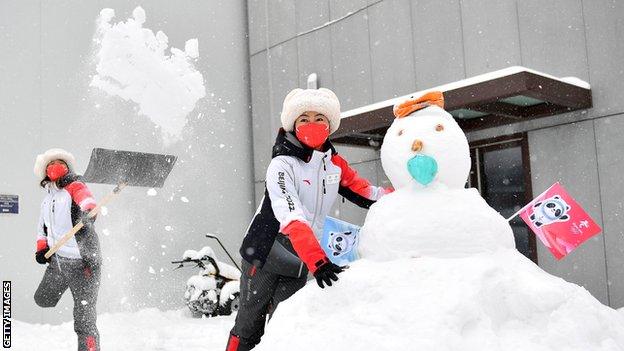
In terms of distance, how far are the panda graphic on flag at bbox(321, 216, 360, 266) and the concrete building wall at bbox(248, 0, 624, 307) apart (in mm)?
5363

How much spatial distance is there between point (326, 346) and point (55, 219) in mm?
3583

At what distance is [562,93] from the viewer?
720 centimetres

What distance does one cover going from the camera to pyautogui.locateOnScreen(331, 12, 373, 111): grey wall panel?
10.4m

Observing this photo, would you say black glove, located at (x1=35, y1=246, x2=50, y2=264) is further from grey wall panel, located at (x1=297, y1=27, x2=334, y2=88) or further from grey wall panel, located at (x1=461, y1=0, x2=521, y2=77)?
grey wall panel, located at (x1=297, y1=27, x2=334, y2=88)

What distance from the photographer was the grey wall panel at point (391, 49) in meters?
9.75

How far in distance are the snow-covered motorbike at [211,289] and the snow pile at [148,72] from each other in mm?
2656

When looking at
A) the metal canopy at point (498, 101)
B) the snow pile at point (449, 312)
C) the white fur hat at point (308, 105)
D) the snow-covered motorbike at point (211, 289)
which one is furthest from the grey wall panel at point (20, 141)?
the snow pile at point (449, 312)

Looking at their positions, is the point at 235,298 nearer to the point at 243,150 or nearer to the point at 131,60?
the point at 243,150

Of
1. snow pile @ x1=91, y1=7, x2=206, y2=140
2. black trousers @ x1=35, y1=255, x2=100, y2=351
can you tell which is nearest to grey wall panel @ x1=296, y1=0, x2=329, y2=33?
snow pile @ x1=91, y1=7, x2=206, y2=140

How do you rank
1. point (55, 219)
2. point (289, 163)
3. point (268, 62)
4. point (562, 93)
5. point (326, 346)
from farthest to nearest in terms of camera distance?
point (268, 62) < point (562, 93) < point (55, 219) < point (289, 163) < point (326, 346)

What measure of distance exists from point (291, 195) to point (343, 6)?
326 inches

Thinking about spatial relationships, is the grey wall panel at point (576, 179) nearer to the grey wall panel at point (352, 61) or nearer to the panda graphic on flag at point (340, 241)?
the grey wall panel at point (352, 61)

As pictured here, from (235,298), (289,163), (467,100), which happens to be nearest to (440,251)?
(289,163)

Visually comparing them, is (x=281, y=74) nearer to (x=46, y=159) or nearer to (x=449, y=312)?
→ (x=46, y=159)
